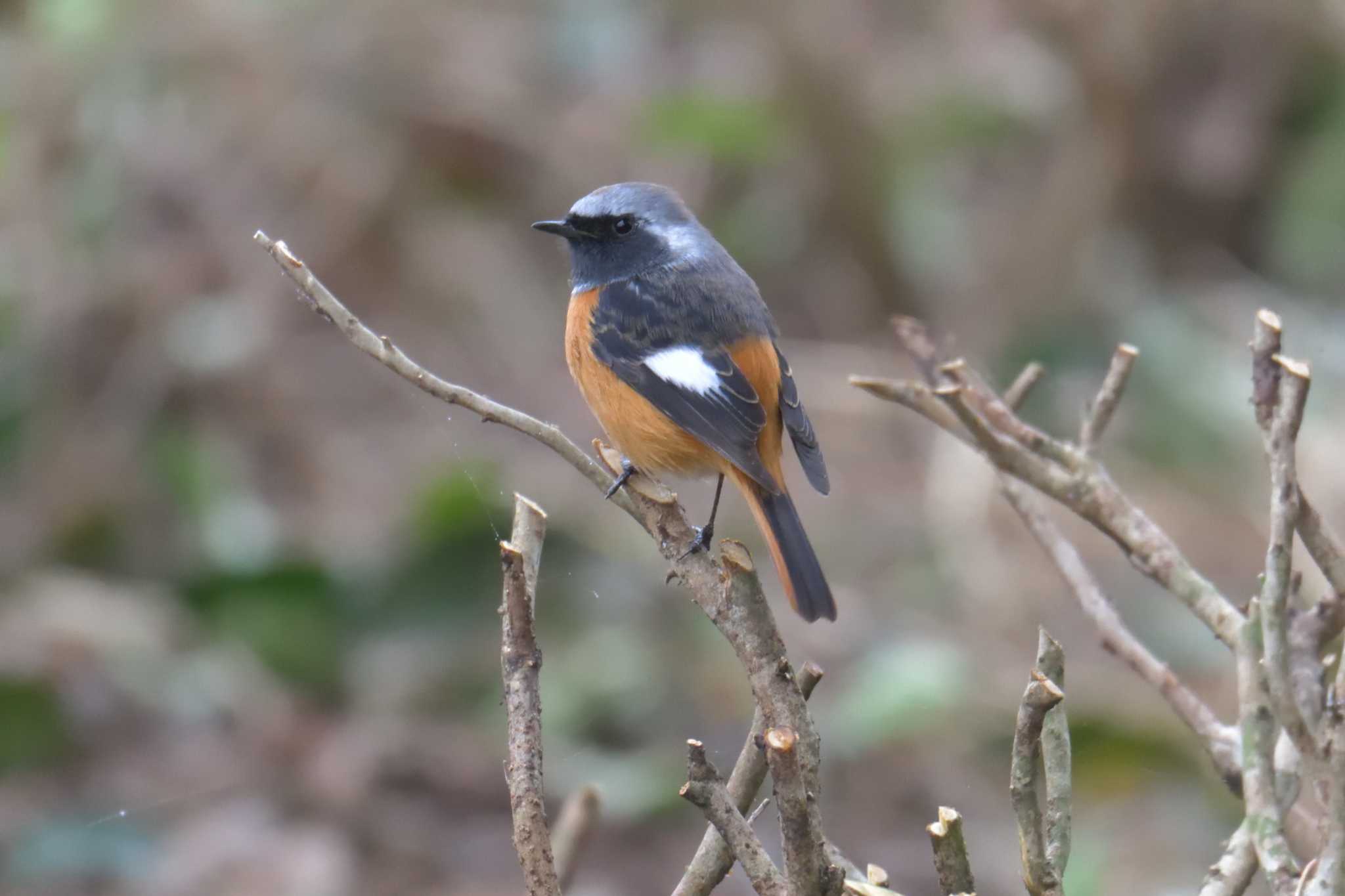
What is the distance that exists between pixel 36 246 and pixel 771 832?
3924mm

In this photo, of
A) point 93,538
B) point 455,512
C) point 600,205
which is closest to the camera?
point 600,205

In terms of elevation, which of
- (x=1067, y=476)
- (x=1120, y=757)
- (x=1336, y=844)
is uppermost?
(x=1120, y=757)

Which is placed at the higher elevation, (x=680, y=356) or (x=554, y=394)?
(x=554, y=394)

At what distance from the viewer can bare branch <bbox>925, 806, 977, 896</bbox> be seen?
1521 mm

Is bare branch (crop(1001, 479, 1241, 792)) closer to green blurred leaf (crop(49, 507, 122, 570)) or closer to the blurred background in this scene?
the blurred background

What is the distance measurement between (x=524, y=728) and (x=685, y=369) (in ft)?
5.06

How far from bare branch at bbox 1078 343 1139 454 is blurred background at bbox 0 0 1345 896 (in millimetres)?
1628

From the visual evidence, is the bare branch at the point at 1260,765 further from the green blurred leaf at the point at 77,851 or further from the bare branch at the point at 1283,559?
the green blurred leaf at the point at 77,851

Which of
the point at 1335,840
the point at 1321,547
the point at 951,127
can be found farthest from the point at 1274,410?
the point at 951,127

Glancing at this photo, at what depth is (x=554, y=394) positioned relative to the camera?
22.1 ft

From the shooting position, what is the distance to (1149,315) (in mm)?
7012

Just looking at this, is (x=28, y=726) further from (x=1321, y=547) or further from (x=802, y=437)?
(x=1321, y=547)

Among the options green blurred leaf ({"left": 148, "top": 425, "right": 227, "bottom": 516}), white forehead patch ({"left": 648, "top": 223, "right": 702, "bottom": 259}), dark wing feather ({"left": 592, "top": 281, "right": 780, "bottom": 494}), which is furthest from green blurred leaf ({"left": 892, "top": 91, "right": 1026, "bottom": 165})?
dark wing feather ({"left": 592, "top": 281, "right": 780, "bottom": 494})

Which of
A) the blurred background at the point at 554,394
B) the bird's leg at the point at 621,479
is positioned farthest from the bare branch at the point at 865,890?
the blurred background at the point at 554,394
